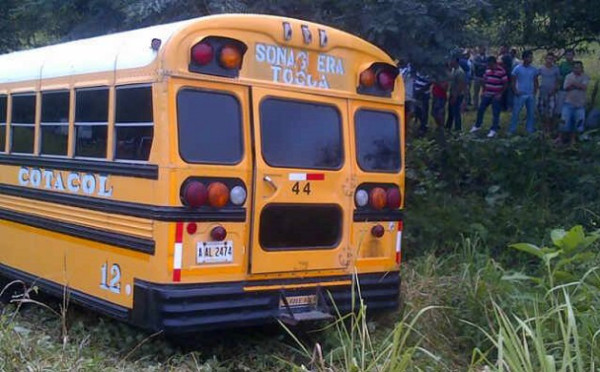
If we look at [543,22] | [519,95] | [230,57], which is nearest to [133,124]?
[230,57]

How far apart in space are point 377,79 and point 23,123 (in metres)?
3.18

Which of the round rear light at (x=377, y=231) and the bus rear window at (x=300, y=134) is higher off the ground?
the bus rear window at (x=300, y=134)

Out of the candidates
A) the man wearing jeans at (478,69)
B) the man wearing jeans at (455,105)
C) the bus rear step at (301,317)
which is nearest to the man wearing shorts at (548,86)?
the man wearing jeans at (455,105)

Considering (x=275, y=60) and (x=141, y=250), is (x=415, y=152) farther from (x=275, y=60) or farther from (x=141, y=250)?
(x=141, y=250)

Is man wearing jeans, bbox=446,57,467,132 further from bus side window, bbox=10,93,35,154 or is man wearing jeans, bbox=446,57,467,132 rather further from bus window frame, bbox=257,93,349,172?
bus side window, bbox=10,93,35,154

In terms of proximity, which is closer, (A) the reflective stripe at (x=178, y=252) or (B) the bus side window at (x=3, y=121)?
(A) the reflective stripe at (x=178, y=252)

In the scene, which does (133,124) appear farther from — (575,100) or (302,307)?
(575,100)

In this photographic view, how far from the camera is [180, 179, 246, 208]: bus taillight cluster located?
6184 millimetres

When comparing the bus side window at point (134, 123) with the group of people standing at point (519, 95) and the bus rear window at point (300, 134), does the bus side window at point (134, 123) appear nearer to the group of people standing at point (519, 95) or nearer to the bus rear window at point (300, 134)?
the bus rear window at point (300, 134)

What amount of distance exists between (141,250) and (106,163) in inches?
32.0

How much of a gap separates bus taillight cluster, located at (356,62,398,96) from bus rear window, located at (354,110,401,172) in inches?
6.5

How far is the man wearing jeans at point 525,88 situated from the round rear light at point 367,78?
25.3 feet

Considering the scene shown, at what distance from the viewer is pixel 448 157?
466 inches

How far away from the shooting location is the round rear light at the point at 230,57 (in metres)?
6.39
